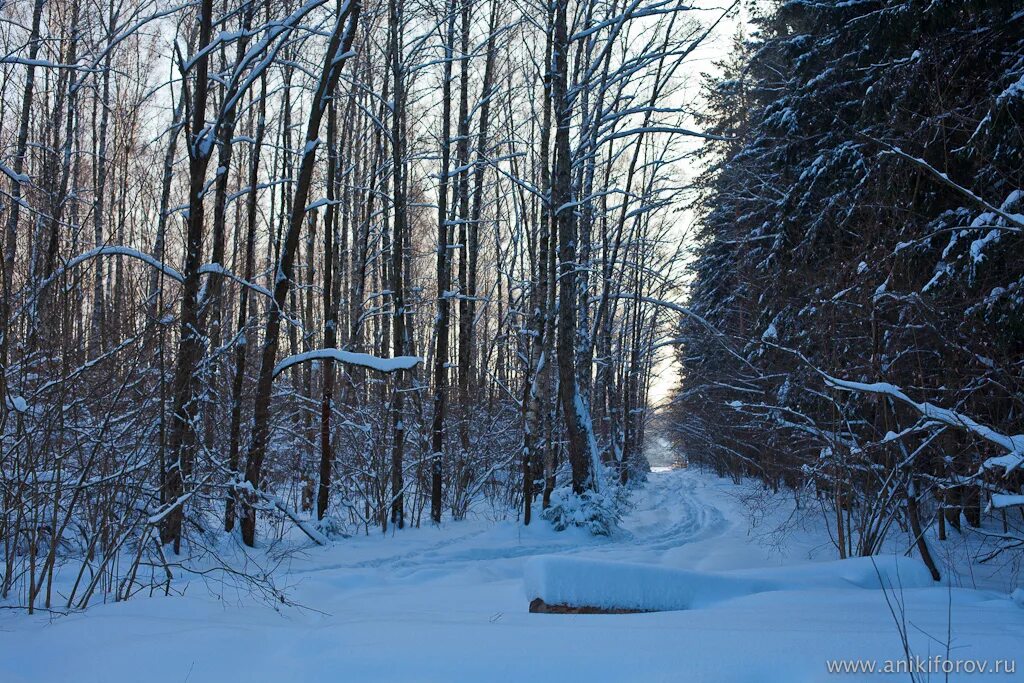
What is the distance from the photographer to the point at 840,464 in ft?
24.1

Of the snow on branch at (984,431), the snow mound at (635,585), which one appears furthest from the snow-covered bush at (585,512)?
the snow on branch at (984,431)

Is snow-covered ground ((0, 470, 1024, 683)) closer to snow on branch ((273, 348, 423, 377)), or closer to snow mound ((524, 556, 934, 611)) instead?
snow mound ((524, 556, 934, 611))

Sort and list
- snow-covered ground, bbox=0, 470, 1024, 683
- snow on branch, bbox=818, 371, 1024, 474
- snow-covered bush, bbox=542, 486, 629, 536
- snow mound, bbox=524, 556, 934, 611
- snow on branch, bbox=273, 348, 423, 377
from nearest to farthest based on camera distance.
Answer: snow-covered ground, bbox=0, 470, 1024, 683 → snow mound, bbox=524, 556, 934, 611 → snow on branch, bbox=818, 371, 1024, 474 → snow on branch, bbox=273, 348, 423, 377 → snow-covered bush, bbox=542, 486, 629, 536

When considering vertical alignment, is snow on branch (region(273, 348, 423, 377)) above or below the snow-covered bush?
above

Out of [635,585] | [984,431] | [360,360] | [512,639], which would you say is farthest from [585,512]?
[512,639]

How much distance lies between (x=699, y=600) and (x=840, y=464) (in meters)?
3.89

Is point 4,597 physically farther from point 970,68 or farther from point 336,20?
point 970,68

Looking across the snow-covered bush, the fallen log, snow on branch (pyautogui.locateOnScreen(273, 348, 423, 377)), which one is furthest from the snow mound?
the snow-covered bush

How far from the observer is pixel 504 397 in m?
16.1

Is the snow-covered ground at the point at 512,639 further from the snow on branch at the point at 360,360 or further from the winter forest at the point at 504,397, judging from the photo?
the snow on branch at the point at 360,360

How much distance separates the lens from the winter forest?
3.40 meters

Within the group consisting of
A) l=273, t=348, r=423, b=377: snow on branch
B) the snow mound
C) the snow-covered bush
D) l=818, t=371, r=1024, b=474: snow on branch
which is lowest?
the snow-covered bush

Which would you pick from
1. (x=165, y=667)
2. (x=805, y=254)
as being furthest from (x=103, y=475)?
(x=805, y=254)

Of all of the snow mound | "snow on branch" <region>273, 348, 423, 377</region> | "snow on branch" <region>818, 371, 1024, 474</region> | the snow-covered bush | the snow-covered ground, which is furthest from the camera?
the snow-covered bush
